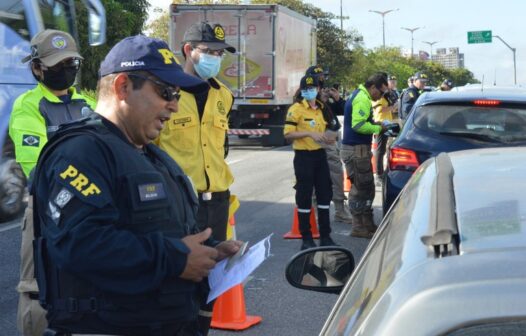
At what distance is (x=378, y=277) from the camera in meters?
2.09

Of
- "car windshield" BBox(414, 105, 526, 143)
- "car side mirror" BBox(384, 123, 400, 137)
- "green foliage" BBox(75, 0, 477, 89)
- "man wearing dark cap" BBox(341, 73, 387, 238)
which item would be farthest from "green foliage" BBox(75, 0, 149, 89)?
"car windshield" BBox(414, 105, 526, 143)

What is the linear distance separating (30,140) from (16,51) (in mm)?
6431

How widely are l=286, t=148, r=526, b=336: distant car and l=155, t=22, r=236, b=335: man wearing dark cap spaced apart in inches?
106

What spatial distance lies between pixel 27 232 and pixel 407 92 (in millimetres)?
15333

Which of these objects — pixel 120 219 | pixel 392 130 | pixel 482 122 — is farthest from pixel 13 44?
pixel 120 219

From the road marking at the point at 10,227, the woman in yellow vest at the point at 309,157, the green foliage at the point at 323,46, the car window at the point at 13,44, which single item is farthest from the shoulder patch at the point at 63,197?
the green foliage at the point at 323,46

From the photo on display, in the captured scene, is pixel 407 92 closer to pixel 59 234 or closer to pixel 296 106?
pixel 296 106

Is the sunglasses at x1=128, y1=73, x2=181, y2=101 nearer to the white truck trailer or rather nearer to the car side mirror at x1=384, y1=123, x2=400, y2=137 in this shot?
→ the car side mirror at x1=384, y1=123, x2=400, y2=137

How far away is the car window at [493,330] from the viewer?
1.55 metres

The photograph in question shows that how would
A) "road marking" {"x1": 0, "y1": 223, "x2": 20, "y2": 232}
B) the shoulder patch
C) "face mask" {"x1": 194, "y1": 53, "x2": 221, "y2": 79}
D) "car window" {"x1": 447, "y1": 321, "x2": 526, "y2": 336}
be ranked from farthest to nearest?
"road marking" {"x1": 0, "y1": 223, "x2": 20, "y2": 232}
"face mask" {"x1": 194, "y1": 53, "x2": 221, "y2": 79}
the shoulder patch
"car window" {"x1": 447, "y1": 321, "x2": 526, "y2": 336}

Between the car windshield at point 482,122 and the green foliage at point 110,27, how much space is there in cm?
2316

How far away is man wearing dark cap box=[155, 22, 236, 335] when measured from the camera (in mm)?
5344

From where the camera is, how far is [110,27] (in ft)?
117

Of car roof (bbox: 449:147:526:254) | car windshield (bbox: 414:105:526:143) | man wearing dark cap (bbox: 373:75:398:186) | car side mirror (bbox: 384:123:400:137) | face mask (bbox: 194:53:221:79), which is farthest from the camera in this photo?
man wearing dark cap (bbox: 373:75:398:186)
